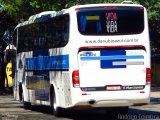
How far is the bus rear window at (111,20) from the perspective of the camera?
58.1 feet

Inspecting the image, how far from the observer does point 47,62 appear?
2056 cm

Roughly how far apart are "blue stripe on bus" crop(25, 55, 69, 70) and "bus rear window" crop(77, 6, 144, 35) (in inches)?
46.6

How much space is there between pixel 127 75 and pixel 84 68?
1.37m

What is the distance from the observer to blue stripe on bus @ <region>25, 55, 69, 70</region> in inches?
719

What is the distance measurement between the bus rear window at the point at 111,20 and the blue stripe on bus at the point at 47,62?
1.18 m

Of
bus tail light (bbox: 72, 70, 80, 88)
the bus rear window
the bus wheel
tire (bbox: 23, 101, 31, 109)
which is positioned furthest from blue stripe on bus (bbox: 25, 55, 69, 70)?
tire (bbox: 23, 101, 31, 109)

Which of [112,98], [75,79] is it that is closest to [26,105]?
[75,79]

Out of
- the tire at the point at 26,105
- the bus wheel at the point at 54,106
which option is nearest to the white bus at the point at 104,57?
the bus wheel at the point at 54,106

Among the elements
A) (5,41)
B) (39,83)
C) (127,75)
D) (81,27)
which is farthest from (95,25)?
(5,41)

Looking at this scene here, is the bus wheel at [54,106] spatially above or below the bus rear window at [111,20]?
below

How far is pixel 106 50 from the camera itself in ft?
57.7

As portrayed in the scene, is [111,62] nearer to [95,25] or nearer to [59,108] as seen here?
[95,25]

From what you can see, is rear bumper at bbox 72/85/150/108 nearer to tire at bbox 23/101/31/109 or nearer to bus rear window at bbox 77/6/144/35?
bus rear window at bbox 77/6/144/35

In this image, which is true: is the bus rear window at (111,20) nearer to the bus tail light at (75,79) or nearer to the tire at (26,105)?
the bus tail light at (75,79)
